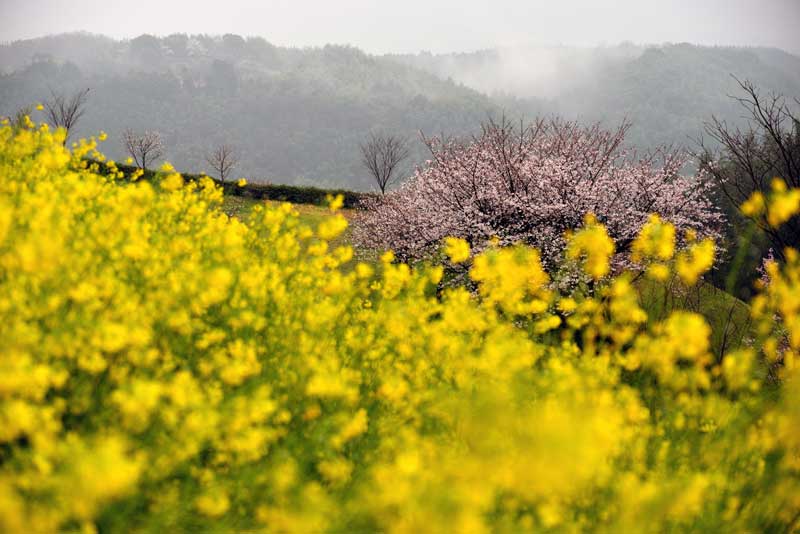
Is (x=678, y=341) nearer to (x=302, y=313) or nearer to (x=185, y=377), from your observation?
(x=302, y=313)

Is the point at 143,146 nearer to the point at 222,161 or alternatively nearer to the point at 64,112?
the point at 64,112

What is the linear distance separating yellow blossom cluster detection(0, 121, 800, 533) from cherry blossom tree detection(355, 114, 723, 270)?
7985mm

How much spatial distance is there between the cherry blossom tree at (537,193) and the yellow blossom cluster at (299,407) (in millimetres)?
7985

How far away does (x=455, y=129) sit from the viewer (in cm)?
13688

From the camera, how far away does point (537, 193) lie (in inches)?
532

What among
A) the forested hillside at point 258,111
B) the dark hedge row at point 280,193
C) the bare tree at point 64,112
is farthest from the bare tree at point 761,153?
the forested hillside at point 258,111

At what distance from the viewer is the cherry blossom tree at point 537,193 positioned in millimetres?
13406

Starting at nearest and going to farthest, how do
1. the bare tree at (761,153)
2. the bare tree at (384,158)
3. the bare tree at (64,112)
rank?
the bare tree at (761,153) → the bare tree at (64,112) → the bare tree at (384,158)

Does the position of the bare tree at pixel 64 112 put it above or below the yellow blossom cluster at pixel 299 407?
above

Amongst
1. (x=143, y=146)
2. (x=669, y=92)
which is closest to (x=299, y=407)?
(x=143, y=146)

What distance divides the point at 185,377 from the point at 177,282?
45.7 inches

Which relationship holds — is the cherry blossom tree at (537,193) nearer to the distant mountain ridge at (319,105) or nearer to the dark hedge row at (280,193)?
the dark hedge row at (280,193)

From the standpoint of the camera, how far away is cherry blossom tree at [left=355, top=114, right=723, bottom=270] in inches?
528

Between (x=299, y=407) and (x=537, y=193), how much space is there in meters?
10.8
